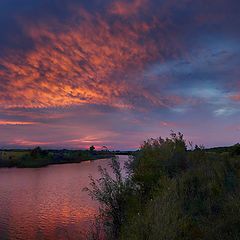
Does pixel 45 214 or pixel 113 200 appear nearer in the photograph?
pixel 113 200

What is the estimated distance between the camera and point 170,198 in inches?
449

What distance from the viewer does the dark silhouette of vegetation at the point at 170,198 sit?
9.98m

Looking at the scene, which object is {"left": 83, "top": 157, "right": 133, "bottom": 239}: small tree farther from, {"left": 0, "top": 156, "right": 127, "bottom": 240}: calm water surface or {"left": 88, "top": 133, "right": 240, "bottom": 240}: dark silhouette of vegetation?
{"left": 0, "top": 156, "right": 127, "bottom": 240}: calm water surface

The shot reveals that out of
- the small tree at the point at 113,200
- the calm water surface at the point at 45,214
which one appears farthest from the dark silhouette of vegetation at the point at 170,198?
the calm water surface at the point at 45,214

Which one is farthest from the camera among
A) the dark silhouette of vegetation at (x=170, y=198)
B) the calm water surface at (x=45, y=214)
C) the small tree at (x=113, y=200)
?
A: the calm water surface at (x=45, y=214)

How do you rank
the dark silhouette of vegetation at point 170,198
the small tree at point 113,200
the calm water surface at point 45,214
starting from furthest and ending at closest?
the calm water surface at point 45,214 < the small tree at point 113,200 < the dark silhouette of vegetation at point 170,198

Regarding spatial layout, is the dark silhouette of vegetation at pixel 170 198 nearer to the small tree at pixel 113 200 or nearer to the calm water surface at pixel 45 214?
the small tree at pixel 113 200

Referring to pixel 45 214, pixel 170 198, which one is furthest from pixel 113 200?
pixel 45 214

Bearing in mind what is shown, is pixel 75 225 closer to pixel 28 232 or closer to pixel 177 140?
pixel 28 232

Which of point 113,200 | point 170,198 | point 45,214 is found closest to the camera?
point 170,198

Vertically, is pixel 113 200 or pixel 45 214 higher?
pixel 113 200

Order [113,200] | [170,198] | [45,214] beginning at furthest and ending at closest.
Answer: [45,214], [113,200], [170,198]

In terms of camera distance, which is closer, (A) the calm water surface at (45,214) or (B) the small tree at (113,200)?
(B) the small tree at (113,200)

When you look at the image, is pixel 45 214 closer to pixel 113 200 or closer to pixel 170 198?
pixel 113 200
